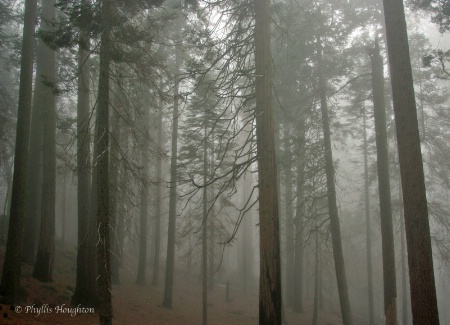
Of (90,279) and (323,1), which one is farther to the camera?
(323,1)

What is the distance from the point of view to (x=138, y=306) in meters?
14.8

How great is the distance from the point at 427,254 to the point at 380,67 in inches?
286

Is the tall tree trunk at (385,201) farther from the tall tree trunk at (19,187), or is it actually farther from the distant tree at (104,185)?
the tall tree trunk at (19,187)

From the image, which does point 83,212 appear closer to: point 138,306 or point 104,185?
point 104,185

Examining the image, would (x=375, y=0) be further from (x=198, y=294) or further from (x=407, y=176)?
(x=198, y=294)

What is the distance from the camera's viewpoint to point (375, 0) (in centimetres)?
1762

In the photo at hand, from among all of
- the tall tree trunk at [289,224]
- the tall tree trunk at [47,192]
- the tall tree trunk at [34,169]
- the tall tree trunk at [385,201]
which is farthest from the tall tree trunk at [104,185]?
the tall tree trunk at [289,224]

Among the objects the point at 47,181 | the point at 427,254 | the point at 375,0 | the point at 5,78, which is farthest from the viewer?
the point at 5,78

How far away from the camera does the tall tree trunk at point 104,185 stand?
7.39m

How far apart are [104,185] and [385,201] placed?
894cm

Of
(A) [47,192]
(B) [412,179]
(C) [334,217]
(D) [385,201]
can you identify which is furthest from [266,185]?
(A) [47,192]

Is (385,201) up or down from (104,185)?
down

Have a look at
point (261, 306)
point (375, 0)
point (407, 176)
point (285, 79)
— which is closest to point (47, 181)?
point (261, 306)

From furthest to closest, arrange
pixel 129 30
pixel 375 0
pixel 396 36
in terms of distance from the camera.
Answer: pixel 375 0 < pixel 129 30 < pixel 396 36
